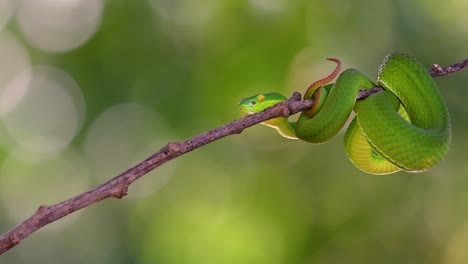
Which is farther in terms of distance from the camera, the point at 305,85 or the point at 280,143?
the point at 280,143

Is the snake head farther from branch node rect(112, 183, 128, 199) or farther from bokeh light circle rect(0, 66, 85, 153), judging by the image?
bokeh light circle rect(0, 66, 85, 153)

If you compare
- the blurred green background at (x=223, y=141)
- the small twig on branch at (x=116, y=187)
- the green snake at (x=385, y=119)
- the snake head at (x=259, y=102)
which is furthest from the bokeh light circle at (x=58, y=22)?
the small twig on branch at (x=116, y=187)

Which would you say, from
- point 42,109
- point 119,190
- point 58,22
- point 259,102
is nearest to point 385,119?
point 259,102

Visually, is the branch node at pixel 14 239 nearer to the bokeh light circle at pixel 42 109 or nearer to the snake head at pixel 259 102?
the snake head at pixel 259 102

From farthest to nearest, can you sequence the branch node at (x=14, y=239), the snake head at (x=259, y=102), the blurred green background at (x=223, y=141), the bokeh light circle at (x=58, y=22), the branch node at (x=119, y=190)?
the bokeh light circle at (x=58, y=22) → the blurred green background at (x=223, y=141) → the snake head at (x=259, y=102) → the branch node at (x=119, y=190) → the branch node at (x=14, y=239)

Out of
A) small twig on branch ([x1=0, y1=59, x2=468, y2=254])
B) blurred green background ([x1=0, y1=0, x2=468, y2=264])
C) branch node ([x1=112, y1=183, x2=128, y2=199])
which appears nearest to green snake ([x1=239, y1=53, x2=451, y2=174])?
small twig on branch ([x1=0, y1=59, x2=468, y2=254])

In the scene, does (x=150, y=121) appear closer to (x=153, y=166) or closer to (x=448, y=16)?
(x=448, y=16)

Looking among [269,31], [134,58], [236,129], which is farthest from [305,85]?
[236,129]
